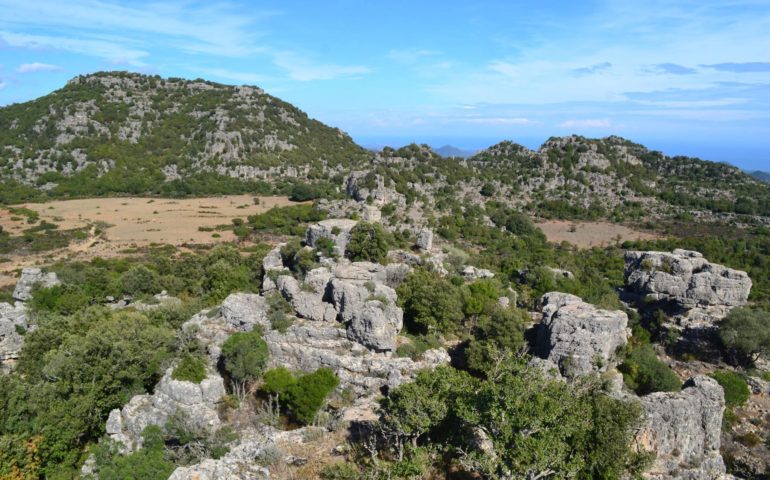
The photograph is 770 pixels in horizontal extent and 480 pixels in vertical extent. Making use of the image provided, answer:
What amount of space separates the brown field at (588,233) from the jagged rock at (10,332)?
5829 centimetres

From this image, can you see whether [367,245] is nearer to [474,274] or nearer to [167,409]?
[474,274]

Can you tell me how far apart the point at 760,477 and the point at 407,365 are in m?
14.7

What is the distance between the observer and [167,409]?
17844mm

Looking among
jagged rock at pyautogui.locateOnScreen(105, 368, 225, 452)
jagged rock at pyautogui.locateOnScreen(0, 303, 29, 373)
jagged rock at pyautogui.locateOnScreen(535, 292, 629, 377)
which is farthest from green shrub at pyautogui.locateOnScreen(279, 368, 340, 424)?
jagged rock at pyautogui.locateOnScreen(0, 303, 29, 373)

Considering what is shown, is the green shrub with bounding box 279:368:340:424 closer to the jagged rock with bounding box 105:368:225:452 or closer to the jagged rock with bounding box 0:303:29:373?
the jagged rock with bounding box 105:368:225:452

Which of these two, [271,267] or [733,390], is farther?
[271,267]

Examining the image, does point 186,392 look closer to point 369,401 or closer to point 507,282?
point 369,401

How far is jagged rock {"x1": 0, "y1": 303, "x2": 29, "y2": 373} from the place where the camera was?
26.7 m

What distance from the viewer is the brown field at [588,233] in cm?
6556

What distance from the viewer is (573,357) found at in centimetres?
2164

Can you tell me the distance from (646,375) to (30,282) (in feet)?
132

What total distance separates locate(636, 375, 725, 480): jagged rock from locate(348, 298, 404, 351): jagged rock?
10.7 m

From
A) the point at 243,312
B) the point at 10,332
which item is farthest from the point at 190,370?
the point at 10,332

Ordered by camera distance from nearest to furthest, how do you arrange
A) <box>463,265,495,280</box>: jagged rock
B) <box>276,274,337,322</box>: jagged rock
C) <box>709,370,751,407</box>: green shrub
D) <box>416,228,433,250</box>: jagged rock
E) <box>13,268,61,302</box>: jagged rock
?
<box>709,370,751,407</box>: green shrub
<box>276,274,337,322</box>: jagged rock
<box>463,265,495,280</box>: jagged rock
<box>13,268,61,302</box>: jagged rock
<box>416,228,433,250</box>: jagged rock
